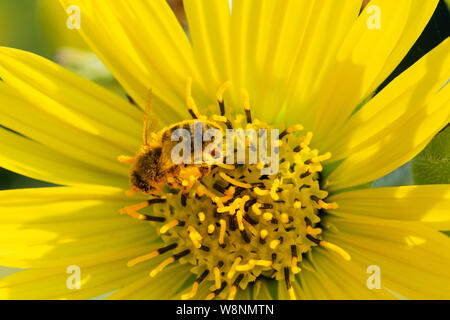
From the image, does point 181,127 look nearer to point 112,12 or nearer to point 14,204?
point 112,12

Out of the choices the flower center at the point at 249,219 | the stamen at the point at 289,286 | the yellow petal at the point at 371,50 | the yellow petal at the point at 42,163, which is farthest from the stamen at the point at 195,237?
the yellow petal at the point at 371,50

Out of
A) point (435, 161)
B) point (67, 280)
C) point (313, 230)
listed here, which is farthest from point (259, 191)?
point (67, 280)

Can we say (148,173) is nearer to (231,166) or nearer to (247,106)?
(231,166)

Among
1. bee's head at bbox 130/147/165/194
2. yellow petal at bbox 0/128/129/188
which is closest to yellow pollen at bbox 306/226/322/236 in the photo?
bee's head at bbox 130/147/165/194

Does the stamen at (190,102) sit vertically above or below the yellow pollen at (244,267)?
above

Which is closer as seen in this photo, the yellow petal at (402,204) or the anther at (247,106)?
the yellow petal at (402,204)

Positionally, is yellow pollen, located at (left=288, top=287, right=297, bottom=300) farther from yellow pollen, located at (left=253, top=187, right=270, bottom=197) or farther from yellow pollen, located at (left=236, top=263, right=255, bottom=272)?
yellow pollen, located at (left=253, top=187, right=270, bottom=197)

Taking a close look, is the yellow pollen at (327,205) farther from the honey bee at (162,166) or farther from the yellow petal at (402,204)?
the honey bee at (162,166)
